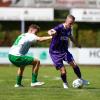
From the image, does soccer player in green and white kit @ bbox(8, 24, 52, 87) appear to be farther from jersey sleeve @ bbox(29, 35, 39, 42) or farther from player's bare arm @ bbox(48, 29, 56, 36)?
player's bare arm @ bbox(48, 29, 56, 36)

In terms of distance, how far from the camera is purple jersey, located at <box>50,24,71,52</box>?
16.3m

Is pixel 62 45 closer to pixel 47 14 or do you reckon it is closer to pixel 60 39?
pixel 60 39

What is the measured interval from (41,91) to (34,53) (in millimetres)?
23879

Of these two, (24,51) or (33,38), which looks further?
(24,51)

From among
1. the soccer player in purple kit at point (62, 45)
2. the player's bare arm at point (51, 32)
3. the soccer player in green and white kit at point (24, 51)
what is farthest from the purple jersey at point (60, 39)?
the soccer player in green and white kit at point (24, 51)

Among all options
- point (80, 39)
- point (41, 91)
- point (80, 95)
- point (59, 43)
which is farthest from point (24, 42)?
point (80, 39)

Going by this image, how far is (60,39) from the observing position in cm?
1641

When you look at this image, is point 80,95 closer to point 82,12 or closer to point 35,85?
point 35,85

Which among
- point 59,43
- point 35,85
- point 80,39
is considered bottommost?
point 80,39

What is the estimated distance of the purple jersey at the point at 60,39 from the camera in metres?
16.3

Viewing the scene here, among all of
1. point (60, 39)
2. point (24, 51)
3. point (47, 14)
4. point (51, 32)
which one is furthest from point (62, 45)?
point (47, 14)

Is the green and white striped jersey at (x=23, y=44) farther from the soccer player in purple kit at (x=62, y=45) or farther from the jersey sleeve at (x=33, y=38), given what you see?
the soccer player in purple kit at (x=62, y=45)

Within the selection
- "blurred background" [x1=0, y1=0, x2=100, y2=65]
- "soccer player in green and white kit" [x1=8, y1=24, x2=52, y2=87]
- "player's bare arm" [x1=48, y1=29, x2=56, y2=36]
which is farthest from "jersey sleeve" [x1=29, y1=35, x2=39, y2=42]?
"blurred background" [x1=0, y1=0, x2=100, y2=65]

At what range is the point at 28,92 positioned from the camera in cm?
1444
